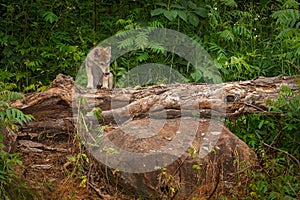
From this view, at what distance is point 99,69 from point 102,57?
0.20 m

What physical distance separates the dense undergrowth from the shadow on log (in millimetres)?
513

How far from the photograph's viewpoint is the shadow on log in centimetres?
452

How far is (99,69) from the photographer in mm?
6840

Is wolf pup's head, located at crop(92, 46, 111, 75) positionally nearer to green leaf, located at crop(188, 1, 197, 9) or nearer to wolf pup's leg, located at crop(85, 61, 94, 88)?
wolf pup's leg, located at crop(85, 61, 94, 88)

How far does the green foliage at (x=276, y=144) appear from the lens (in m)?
4.45

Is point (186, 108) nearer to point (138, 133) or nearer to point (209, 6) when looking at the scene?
point (138, 133)

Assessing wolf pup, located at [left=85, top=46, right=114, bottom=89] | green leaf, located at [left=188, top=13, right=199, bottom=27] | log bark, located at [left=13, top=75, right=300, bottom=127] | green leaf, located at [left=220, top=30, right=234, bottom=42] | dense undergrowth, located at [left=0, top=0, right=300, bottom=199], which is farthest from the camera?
green leaf, located at [left=188, top=13, right=199, bottom=27]

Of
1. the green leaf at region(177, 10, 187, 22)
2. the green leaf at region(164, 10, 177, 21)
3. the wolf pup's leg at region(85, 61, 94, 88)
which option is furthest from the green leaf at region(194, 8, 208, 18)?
the wolf pup's leg at region(85, 61, 94, 88)

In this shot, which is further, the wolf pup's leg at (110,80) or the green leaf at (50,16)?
the green leaf at (50,16)

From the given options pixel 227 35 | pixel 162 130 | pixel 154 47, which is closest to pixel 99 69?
pixel 154 47

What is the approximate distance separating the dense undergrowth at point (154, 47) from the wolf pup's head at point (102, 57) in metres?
0.28

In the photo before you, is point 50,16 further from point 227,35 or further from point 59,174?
point 59,174

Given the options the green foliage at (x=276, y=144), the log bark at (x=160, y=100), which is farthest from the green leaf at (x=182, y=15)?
the green foliage at (x=276, y=144)

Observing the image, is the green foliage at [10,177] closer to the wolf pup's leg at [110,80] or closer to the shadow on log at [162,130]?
the shadow on log at [162,130]
